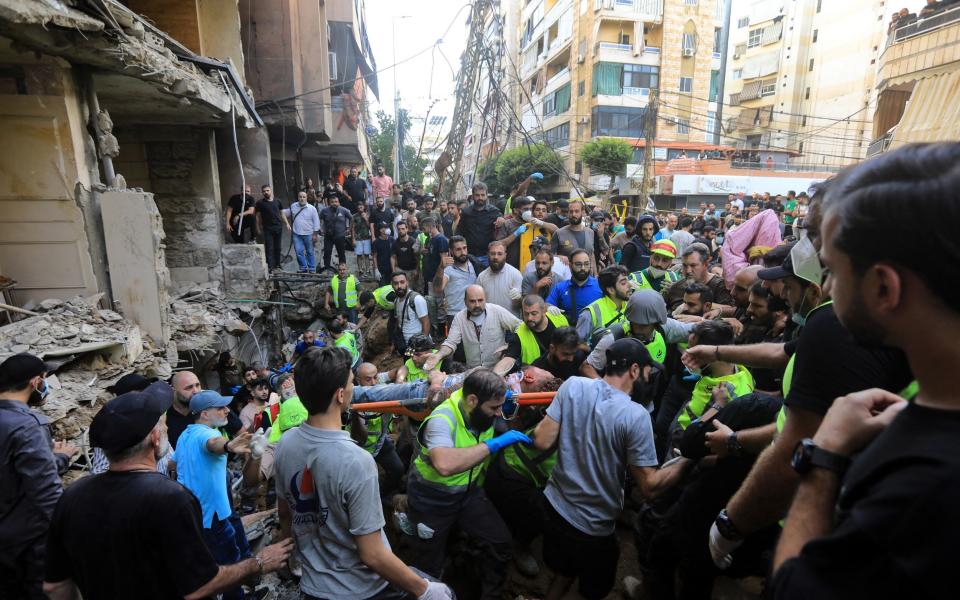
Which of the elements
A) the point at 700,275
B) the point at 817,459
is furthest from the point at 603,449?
the point at 700,275

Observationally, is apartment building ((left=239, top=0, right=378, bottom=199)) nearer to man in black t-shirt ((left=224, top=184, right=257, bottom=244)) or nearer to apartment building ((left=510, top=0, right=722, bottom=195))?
man in black t-shirt ((left=224, top=184, right=257, bottom=244))

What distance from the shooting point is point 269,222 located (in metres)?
9.94

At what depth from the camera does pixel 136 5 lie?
8.03 m

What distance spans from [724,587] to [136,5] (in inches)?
437

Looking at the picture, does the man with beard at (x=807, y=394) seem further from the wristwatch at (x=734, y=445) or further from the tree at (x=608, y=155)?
the tree at (x=608, y=155)

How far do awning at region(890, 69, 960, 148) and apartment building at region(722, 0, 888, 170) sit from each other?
24.7m

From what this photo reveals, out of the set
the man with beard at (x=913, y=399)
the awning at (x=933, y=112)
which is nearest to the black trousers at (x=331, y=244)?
the awning at (x=933, y=112)

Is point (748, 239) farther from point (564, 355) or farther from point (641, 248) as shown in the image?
point (564, 355)

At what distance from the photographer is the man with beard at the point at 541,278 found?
5848 millimetres

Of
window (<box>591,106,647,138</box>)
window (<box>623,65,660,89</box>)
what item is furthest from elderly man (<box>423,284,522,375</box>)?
window (<box>623,65,660,89</box>)

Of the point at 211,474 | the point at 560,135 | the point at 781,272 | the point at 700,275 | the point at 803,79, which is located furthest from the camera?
the point at 803,79

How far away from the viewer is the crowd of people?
0.84 m

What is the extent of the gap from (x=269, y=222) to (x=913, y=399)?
10.5 metres

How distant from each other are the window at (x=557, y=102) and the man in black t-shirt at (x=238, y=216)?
2831 centimetres
